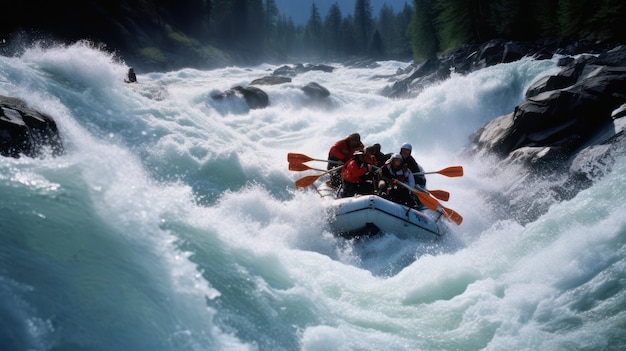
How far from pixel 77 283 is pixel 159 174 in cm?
572

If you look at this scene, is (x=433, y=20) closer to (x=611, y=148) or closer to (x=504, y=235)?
(x=611, y=148)

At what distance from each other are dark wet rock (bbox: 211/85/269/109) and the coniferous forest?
18470 millimetres

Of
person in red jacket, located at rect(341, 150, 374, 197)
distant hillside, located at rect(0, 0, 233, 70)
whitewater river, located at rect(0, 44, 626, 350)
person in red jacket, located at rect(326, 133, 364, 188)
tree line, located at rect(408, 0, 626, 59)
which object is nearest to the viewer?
whitewater river, located at rect(0, 44, 626, 350)

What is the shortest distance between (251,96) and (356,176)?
11.4m

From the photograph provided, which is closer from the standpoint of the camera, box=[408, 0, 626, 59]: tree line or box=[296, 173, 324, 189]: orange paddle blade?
box=[296, 173, 324, 189]: orange paddle blade

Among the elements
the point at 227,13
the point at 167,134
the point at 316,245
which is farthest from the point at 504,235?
the point at 227,13

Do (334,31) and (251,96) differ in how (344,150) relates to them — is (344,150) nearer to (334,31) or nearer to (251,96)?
(251,96)

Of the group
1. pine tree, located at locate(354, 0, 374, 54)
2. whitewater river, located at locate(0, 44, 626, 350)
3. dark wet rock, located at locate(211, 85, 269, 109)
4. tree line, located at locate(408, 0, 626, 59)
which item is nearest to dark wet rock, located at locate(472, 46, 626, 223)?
whitewater river, located at locate(0, 44, 626, 350)

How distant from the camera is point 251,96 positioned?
1923 cm

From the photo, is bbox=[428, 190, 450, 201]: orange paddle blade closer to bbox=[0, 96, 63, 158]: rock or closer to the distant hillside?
bbox=[0, 96, 63, 158]: rock

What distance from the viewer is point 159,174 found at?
9.25 metres

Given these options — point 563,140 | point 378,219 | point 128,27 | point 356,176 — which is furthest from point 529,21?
point 128,27

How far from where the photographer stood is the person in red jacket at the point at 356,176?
29.4 ft

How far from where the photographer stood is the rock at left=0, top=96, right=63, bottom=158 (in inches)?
269
